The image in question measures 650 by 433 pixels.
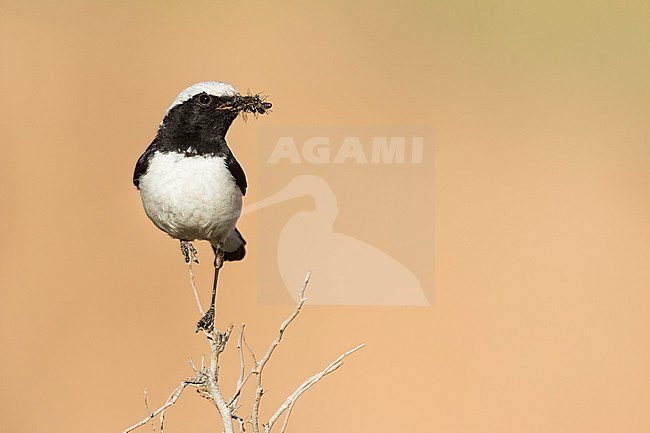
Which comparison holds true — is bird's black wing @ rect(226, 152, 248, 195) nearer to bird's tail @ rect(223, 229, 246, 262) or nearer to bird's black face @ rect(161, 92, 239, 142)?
bird's black face @ rect(161, 92, 239, 142)

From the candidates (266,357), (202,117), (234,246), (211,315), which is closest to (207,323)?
(211,315)

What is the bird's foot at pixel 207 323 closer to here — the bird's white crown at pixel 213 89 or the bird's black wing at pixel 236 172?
the bird's black wing at pixel 236 172

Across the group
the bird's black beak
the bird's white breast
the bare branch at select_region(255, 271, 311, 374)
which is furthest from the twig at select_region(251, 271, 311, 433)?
the bird's black beak

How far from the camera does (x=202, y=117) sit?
2.04m

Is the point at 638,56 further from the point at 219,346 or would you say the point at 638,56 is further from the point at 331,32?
the point at 219,346

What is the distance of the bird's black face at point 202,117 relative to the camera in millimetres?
2035

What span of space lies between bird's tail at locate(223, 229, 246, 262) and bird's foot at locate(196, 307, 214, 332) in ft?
0.60

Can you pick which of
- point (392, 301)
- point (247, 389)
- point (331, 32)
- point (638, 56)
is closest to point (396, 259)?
point (392, 301)

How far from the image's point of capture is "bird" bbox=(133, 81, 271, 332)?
1957mm

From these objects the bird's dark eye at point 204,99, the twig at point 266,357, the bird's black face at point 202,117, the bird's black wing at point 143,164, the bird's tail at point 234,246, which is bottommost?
the twig at point 266,357

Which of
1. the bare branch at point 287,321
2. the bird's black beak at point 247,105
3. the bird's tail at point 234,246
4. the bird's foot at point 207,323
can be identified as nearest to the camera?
the bare branch at point 287,321

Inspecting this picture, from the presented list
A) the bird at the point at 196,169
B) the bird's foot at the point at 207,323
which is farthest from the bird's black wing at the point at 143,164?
the bird's foot at the point at 207,323

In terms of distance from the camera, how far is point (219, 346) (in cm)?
209

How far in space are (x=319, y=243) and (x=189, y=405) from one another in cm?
104
